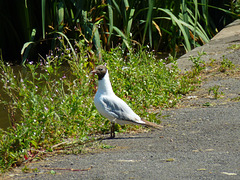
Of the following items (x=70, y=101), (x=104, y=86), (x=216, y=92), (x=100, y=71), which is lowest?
(x=216, y=92)

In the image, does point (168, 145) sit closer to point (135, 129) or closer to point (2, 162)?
point (135, 129)

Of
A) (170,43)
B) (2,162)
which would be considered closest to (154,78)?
(2,162)

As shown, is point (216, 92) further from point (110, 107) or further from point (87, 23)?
point (87, 23)

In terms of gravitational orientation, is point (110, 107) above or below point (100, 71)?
below

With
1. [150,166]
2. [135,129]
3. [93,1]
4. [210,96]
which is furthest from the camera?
[93,1]

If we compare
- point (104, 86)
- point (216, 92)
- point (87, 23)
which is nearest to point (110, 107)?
point (104, 86)

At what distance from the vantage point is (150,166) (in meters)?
2.59

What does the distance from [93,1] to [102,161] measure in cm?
433

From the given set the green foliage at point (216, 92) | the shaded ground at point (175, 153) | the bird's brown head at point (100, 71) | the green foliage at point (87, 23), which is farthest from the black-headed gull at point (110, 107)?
the green foliage at point (87, 23)

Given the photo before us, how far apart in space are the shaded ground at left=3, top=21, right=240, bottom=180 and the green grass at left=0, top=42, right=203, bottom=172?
0.56 ft

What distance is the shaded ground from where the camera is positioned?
2.48 meters

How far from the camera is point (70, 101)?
353 centimetres

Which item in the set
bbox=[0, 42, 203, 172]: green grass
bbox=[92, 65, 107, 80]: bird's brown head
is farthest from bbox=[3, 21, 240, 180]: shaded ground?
bbox=[92, 65, 107, 80]: bird's brown head

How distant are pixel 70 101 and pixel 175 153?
1.06m
